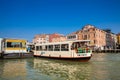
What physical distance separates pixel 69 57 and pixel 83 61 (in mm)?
2216

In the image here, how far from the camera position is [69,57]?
25953 mm

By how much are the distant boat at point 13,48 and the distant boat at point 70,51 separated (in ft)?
13.0

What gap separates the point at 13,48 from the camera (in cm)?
3084

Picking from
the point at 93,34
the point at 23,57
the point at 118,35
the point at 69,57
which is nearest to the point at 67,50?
the point at 69,57

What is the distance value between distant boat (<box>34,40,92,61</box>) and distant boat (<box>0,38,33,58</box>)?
13.0ft

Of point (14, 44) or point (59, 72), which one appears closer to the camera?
point (59, 72)

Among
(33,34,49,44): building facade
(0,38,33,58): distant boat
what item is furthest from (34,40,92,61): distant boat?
(33,34,49,44): building facade

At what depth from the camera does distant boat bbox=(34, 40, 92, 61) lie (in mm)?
24922

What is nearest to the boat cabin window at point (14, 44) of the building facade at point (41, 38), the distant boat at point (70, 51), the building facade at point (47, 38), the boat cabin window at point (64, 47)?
the distant boat at point (70, 51)

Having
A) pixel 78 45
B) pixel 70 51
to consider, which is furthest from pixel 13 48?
pixel 78 45

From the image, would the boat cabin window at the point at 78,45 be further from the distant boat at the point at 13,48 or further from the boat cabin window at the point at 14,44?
the boat cabin window at the point at 14,44

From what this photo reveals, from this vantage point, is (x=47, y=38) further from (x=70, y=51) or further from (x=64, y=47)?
→ (x=70, y=51)

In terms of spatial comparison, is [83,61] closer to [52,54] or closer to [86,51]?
[86,51]

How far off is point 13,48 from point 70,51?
1097 cm
